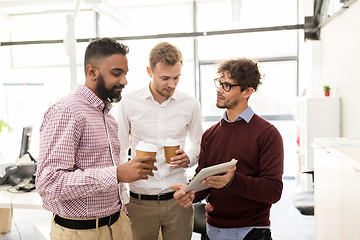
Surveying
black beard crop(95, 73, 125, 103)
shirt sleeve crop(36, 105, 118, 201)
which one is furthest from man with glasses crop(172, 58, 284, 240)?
black beard crop(95, 73, 125, 103)

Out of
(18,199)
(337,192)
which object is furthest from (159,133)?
(18,199)

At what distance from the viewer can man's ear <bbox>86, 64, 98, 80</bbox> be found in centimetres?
154

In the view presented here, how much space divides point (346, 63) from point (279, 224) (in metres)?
2.16

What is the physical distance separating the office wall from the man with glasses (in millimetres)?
2407

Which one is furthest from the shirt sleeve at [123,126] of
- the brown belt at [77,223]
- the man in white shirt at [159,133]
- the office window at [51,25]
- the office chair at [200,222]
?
the office window at [51,25]

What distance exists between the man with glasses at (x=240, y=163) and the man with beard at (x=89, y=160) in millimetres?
335

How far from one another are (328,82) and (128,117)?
373 cm

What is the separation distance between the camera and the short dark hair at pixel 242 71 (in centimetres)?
171

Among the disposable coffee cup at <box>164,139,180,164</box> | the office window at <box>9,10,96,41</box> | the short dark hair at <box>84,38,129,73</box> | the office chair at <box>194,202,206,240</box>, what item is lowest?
the office chair at <box>194,202,206,240</box>

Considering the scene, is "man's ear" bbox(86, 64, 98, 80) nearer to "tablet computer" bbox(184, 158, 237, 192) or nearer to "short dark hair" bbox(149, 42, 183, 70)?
"short dark hair" bbox(149, 42, 183, 70)

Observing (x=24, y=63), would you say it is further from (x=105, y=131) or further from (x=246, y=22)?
(x=105, y=131)

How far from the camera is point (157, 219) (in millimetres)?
2020

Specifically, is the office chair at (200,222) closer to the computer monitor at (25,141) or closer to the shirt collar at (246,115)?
the shirt collar at (246,115)

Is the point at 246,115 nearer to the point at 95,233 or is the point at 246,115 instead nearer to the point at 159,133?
the point at 159,133
